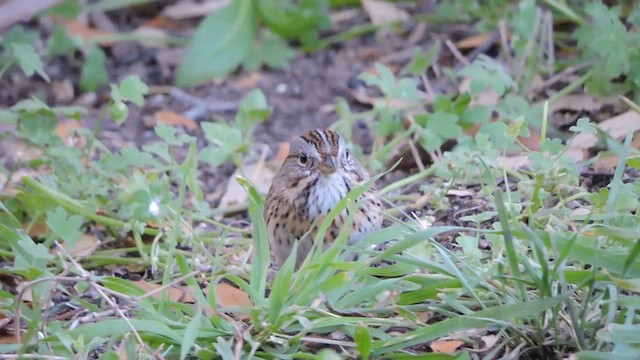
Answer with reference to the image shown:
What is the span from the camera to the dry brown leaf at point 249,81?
18.8 feet

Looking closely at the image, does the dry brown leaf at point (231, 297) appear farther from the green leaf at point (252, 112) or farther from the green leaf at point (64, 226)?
the green leaf at point (252, 112)

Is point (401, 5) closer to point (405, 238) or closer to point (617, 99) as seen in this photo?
point (617, 99)

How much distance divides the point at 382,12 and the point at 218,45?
97cm

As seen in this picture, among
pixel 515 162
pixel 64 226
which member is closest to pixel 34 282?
pixel 64 226

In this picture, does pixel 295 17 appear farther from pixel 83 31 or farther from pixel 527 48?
pixel 527 48

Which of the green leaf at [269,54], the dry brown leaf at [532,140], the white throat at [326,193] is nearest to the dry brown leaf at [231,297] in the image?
the white throat at [326,193]

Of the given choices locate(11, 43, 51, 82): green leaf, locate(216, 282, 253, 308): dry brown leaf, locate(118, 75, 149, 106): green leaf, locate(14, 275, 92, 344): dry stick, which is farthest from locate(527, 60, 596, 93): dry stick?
locate(14, 275, 92, 344): dry stick

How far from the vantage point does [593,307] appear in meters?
2.86

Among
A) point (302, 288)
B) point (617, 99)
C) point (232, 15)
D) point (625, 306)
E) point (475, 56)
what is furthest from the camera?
point (232, 15)

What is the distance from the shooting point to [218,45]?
572 centimetres

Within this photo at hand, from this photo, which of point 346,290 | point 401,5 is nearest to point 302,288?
point 346,290

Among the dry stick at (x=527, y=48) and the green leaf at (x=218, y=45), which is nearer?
the dry stick at (x=527, y=48)

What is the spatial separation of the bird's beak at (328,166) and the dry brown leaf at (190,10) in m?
3.12

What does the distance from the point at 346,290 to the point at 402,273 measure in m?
0.16
